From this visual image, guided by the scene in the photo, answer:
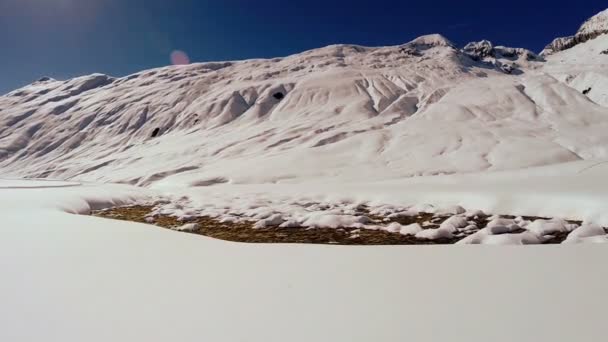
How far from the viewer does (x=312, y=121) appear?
212 feet

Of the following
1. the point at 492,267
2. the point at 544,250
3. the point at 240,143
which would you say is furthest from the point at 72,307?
the point at 240,143

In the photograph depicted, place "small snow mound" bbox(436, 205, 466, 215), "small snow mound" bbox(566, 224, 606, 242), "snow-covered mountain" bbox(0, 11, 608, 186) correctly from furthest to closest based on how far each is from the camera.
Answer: "snow-covered mountain" bbox(0, 11, 608, 186) < "small snow mound" bbox(436, 205, 466, 215) < "small snow mound" bbox(566, 224, 606, 242)

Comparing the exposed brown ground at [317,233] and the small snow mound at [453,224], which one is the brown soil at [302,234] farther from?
the small snow mound at [453,224]

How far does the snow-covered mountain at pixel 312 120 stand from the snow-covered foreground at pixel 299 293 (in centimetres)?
2640

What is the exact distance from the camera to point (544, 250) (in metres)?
4.64

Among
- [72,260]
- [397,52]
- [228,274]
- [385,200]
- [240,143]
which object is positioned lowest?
[228,274]

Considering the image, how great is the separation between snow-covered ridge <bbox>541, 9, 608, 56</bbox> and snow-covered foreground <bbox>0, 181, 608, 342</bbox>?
195390 mm

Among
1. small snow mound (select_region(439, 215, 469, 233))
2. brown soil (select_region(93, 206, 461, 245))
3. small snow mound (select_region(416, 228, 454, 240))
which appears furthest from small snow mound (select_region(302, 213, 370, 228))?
small snow mound (select_region(439, 215, 469, 233))

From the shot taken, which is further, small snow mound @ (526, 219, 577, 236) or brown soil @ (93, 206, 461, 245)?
small snow mound @ (526, 219, 577, 236)

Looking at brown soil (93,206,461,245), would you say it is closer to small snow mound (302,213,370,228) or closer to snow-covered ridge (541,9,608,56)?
small snow mound (302,213,370,228)

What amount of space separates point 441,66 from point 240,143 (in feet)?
226

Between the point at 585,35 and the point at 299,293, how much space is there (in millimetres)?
203880

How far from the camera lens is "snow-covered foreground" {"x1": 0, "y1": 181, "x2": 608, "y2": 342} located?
2725 mm

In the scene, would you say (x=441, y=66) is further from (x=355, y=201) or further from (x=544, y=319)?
(x=544, y=319)
